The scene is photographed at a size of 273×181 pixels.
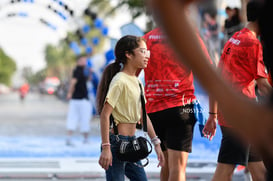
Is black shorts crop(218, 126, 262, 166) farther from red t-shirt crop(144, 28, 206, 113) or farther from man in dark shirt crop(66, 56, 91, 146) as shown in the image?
man in dark shirt crop(66, 56, 91, 146)

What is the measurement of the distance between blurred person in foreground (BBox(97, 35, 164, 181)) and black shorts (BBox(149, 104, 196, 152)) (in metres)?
0.51

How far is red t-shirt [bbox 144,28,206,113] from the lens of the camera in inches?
186

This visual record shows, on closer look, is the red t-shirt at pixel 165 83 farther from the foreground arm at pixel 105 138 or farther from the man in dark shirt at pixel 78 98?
the man in dark shirt at pixel 78 98

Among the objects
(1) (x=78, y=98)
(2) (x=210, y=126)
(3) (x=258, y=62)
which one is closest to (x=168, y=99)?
(2) (x=210, y=126)

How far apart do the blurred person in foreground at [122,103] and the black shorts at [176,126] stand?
1.69ft

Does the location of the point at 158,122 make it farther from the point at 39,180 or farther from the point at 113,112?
the point at 39,180

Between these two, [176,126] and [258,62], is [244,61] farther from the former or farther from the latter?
[176,126]

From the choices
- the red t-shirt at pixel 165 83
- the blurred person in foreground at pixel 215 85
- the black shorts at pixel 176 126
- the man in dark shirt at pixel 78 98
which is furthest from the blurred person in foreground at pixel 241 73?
the man in dark shirt at pixel 78 98

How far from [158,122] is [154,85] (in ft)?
1.03

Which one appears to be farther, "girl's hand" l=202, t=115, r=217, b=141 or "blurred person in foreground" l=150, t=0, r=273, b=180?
"girl's hand" l=202, t=115, r=217, b=141

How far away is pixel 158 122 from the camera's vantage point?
4770mm

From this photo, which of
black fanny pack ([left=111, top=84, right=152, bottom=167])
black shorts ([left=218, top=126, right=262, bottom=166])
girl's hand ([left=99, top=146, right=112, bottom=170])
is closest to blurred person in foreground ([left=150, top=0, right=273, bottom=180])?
girl's hand ([left=99, top=146, right=112, bottom=170])

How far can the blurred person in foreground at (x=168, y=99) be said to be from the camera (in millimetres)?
4633

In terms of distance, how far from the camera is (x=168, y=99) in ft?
15.5
